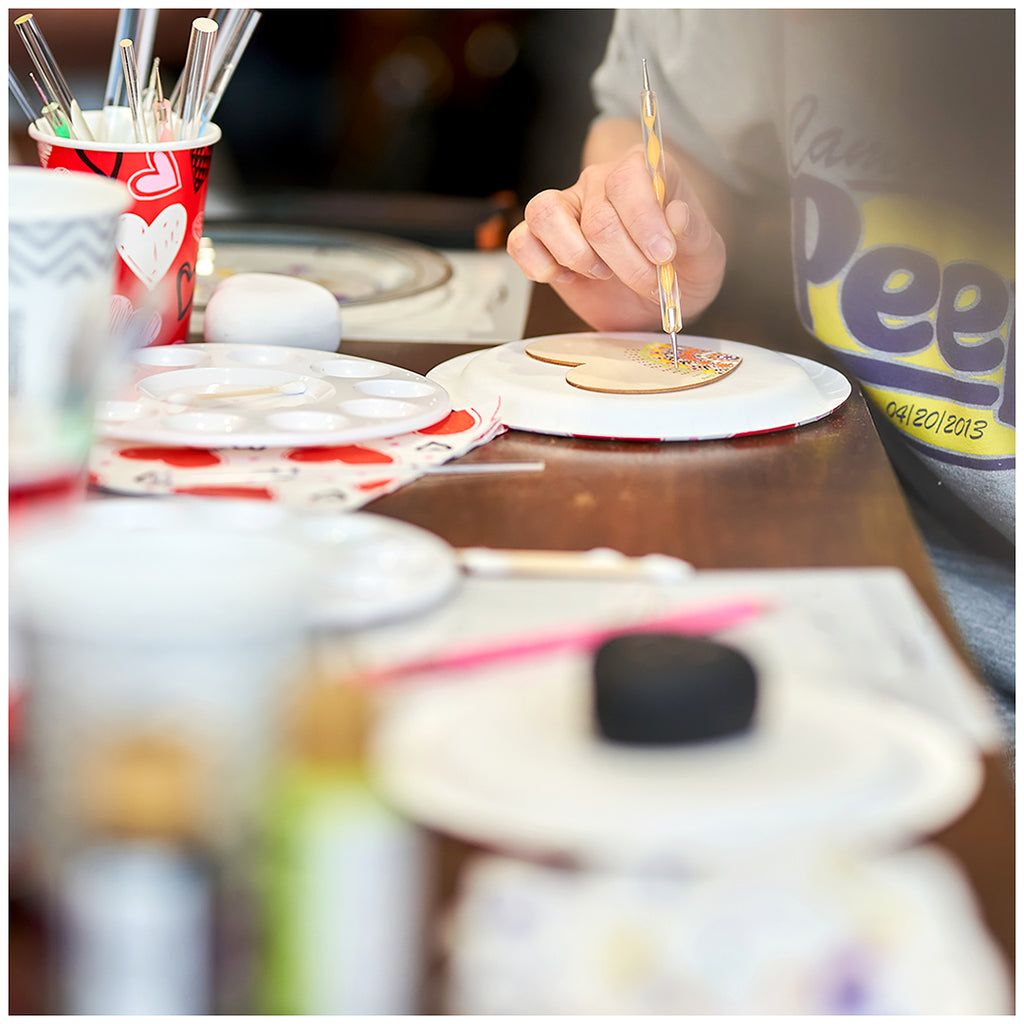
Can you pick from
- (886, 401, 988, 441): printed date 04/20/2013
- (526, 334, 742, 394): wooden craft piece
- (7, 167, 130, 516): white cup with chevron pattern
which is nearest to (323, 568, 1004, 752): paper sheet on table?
(7, 167, 130, 516): white cup with chevron pattern

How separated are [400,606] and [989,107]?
762 millimetres

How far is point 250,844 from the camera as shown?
293mm

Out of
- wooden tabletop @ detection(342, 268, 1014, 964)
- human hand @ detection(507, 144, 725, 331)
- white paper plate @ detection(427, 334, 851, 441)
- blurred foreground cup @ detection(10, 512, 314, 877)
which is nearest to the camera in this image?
blurred foreground cup @ detection(10, 512, 314, 877)

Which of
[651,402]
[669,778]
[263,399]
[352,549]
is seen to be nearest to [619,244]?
[651,402]

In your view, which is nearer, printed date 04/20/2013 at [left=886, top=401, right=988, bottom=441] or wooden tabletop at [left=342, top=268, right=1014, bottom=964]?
wooden tabletop at [left=342, top=268, right=1014, bottom=964]

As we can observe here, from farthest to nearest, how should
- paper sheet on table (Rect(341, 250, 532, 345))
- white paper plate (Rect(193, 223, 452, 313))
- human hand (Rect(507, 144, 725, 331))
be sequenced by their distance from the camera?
1. white paper plate (Rect(193, 223, 452, 313))
2. paper sheet on table (Rect(341, 250, 532, 345))
3. human hand (Rect(507, 144, 725, 331))

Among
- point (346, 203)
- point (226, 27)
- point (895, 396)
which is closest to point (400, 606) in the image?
point (226, 27)

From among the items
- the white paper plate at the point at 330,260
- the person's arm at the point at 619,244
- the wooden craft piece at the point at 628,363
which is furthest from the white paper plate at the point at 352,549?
the white paper plate at the point at 330,260

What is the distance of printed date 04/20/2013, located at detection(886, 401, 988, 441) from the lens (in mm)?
935

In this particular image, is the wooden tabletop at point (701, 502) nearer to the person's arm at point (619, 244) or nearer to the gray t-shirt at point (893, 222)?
the person's arm at point (619, 244)

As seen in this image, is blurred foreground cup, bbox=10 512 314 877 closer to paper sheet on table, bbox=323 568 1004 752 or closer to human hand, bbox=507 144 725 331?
paper sheet on table, bbox=323 568 1004 752

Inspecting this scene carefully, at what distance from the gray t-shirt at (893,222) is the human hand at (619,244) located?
0.16 metres

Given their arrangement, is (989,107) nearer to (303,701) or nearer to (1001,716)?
(1001,716)

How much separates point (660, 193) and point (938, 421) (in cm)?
32
